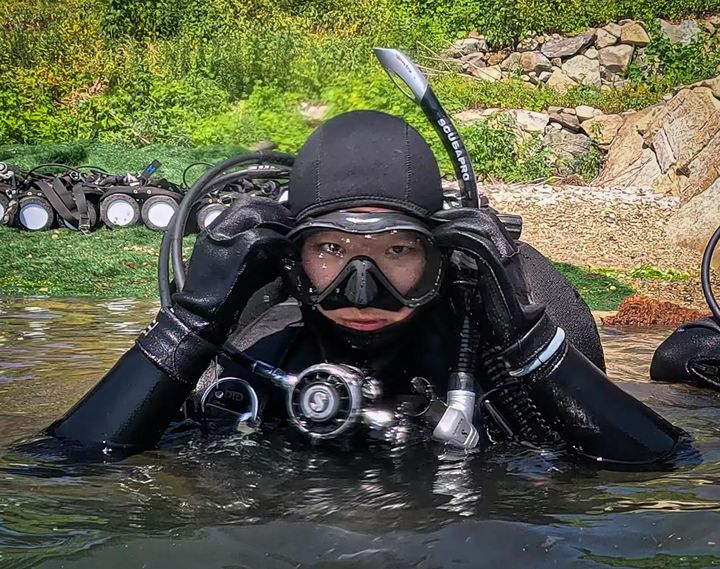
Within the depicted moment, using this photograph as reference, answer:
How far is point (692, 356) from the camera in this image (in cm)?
414

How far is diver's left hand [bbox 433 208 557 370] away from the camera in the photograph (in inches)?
92.2

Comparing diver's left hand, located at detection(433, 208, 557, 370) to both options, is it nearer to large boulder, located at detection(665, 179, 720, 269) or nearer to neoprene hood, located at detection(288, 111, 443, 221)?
neoprene hood, located at detection(288, 111, 443, 221)

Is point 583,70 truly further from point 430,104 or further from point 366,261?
point 366,261

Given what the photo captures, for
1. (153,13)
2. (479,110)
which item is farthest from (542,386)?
(153,13)

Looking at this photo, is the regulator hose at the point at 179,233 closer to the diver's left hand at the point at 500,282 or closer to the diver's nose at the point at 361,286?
the diver's nose at the point at 361,286

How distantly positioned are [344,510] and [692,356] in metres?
2.50

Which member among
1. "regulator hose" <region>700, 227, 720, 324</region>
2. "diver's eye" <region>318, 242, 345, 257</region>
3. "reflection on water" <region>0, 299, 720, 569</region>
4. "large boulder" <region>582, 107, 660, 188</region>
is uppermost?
"large boulder" <region>582, 107, 660, 188</region>

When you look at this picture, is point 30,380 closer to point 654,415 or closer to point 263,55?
point 654,415

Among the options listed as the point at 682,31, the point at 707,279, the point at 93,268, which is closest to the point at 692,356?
the point at 707,279

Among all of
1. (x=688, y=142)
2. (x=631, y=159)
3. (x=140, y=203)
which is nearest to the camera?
(x=140, y=203)

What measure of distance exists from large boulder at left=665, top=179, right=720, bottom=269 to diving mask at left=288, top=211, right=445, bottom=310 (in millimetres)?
9259

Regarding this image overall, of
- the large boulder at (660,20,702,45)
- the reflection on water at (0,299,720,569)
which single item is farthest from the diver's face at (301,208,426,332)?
the large boulder at (660,20,702,45)

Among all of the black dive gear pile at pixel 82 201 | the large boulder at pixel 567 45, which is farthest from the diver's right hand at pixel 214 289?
the large boulder at pixel 567 45

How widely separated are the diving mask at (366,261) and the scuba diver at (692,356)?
6.62 feet
